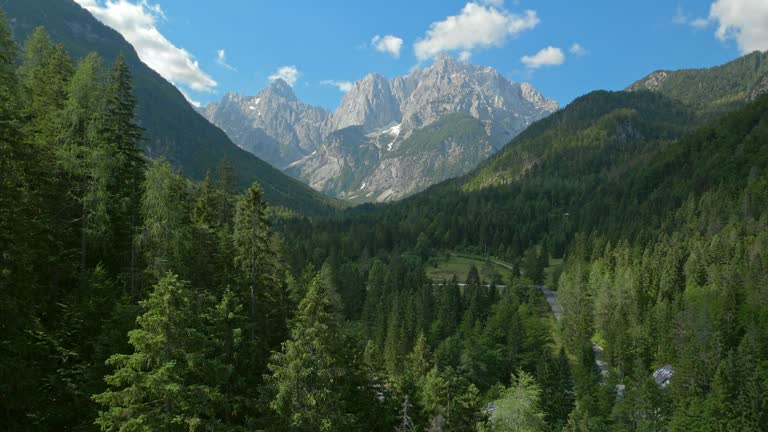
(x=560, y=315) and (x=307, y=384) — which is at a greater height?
(x=307, y=384)

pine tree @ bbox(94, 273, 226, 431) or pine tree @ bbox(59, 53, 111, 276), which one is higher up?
pine tree @ bbox(59, 53, 111, 276)

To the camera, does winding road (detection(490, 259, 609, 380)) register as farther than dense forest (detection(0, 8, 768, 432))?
Yes

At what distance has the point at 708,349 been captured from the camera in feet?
285

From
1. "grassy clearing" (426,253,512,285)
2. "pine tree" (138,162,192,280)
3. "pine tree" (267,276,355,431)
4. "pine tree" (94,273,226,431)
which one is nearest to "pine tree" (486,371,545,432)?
"pine tree" (267,276,355,431)

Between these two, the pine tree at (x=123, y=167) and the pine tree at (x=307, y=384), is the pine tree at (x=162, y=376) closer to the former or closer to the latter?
the pine tree at (x=307, y=384)

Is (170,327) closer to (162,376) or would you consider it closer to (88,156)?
(162,376)

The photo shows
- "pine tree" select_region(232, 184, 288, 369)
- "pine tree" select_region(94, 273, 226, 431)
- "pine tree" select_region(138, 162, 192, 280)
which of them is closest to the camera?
"pine tree" select_region(94, 273, 226, 431)

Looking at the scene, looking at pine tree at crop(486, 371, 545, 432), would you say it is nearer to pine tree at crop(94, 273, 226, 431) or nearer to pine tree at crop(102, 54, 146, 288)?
pine tree at crop(94, 273, 226, 431)

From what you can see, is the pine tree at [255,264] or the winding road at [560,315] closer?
the pine tree at [255,264]

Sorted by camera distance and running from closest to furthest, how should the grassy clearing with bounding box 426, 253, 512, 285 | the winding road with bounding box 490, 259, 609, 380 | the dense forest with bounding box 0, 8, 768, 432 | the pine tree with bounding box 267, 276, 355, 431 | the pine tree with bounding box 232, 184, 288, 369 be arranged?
the dense forest with bounding box 0, 8, 768, 432
the pine tree with bounding box 267, 276, 355, 431
the pine tree with bounding box 232, 184, 288, 369
the winding road with bounding box 490, 259, 609, 380
the grassy clearing with bounding box 426, 253, 512, 285

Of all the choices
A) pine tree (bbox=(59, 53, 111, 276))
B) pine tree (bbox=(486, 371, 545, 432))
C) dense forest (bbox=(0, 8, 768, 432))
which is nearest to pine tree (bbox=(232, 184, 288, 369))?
dense forest (bbox=(0, 8, 768, 432))

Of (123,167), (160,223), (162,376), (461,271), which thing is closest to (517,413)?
(162,376)

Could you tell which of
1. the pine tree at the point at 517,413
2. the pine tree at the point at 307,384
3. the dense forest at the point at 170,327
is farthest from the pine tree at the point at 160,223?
the pine tree at the point at 517,413

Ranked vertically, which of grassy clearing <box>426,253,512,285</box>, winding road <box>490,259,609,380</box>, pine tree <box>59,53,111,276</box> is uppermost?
pine tree <box>59,53,111,276</box>
